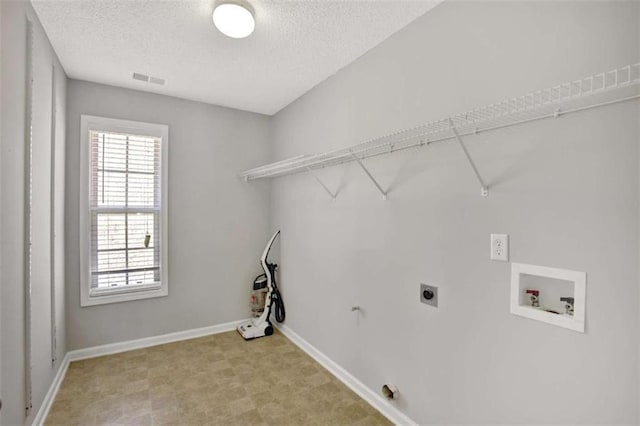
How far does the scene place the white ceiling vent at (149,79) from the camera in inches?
116

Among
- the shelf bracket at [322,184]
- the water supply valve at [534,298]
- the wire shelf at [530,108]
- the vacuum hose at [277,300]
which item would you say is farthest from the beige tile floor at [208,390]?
the wire shelf at [530,108]

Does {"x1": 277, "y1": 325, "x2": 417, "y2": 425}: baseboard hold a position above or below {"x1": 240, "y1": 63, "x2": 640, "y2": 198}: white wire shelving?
below

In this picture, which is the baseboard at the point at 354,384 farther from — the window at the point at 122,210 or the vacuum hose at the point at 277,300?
the window at the point at 122,210

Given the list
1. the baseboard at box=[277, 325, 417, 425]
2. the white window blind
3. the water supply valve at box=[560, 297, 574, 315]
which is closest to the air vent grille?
the white window blind

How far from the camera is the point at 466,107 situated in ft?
5.69

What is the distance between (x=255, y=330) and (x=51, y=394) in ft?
5.78

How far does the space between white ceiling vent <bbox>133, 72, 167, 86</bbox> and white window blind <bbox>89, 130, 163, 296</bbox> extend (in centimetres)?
58

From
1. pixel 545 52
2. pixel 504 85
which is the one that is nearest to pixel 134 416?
pixel 504 85

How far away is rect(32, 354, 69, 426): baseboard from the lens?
82.0 inches

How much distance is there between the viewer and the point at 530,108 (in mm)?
1346

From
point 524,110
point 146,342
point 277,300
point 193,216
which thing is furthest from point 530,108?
point 146,342

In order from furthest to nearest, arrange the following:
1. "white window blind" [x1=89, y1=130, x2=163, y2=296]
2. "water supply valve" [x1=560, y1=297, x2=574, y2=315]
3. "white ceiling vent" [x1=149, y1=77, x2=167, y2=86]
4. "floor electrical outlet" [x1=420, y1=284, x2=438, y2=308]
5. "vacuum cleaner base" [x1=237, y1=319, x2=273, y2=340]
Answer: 1. "vacuum cleaner base" [x1=237, y1=319, x2=273, y2=340]
2. "white window blind" [x1=89, y1=130, x2=163, y2=296]
3. "white ceiling vent" [x1=149, y1=77, x2=167, y2=86]
4. "floor electrical outlet" [x1=420, y1=284, x2=438, y2=308]
5. "water supply valve" [x1=560, y1=297, x2=574, y2=315]

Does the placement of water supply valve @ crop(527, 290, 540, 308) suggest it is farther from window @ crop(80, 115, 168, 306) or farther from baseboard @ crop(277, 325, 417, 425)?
window @ crop(80, 115, 168, 306)

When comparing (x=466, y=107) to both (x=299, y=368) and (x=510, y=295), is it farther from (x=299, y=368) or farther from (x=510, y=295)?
(x=299, y=368)
